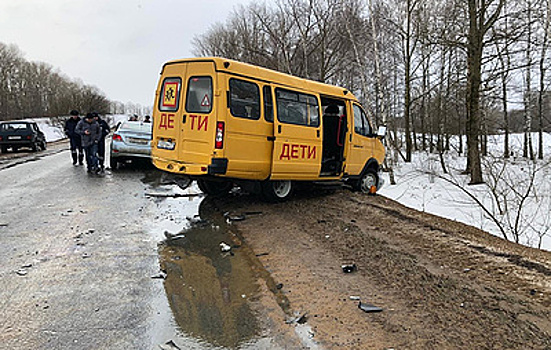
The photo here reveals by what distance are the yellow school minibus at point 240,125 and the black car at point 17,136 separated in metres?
17.8

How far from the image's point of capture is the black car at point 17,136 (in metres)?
22.0

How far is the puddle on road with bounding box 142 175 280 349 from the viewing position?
3.43 metres

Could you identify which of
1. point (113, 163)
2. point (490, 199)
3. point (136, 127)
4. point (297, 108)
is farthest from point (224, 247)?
point (490, 199)

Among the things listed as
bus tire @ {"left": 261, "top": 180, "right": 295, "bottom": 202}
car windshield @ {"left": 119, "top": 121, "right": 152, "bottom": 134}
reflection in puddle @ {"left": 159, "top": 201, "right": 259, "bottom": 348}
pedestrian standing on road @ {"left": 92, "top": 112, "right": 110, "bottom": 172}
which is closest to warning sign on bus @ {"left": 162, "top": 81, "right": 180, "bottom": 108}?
bus tire @ {"left": 261, "top": 180, "right": 295, "bottom": 202}

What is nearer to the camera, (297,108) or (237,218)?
(237,218)

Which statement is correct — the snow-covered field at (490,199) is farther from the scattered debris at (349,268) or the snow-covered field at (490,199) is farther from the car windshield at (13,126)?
the car windshield at (13,126)

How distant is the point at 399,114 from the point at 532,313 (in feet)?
103

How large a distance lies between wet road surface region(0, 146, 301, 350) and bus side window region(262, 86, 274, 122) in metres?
2.06

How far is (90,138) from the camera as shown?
513 inches

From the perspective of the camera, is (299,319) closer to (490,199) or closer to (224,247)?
(224,247)

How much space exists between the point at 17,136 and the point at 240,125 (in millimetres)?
19931

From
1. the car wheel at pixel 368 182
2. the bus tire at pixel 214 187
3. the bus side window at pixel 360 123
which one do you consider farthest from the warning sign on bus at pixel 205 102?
the car wheel at pixel 368 182

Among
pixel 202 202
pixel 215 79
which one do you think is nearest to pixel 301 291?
pixel 215 79

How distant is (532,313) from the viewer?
3449 mm
